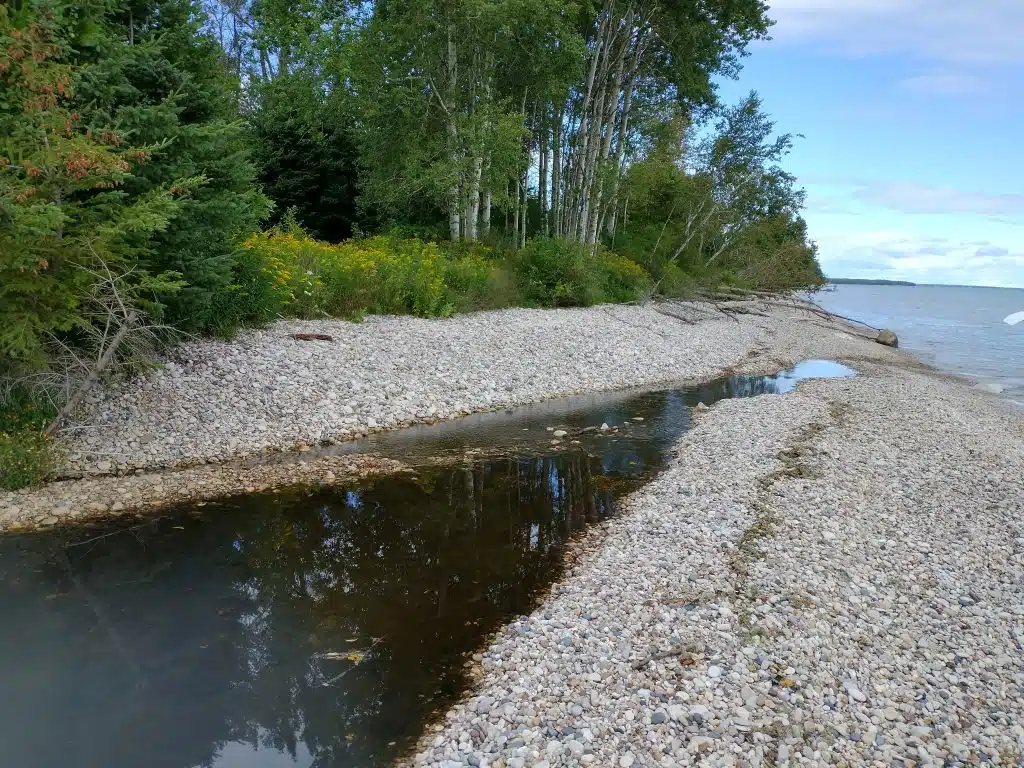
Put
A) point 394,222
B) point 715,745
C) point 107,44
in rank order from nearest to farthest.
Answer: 1. point 715,745
2. point 107,44
3. point 394,222

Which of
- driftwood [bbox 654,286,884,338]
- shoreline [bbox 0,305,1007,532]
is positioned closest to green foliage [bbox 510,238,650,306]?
shoreline [bbox 0,305,1007,532]

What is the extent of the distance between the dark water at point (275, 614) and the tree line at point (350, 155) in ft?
10.9

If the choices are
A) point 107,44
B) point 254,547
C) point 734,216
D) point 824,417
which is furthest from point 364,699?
point 734,216

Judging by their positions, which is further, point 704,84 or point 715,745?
point 704,84

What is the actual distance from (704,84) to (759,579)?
108 feet

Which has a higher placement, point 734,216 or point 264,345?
point 734,216

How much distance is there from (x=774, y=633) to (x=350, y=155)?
2906cm

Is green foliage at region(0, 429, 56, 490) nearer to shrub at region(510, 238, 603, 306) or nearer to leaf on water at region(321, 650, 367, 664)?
leaf on water at region(321, 650, 367, 664)

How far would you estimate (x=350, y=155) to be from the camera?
100ft

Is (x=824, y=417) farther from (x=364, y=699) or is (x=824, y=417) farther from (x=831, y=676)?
(x=364, y=699)

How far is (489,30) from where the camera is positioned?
79.5 feet

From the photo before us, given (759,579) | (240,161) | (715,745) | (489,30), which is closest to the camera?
(715,745)

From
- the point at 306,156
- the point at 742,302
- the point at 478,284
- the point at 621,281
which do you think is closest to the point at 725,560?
the point at 478,284

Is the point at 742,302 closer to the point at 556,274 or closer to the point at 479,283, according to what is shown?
the point at 556,274
